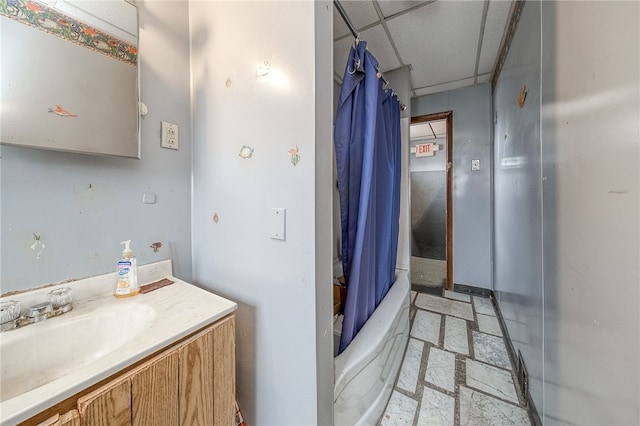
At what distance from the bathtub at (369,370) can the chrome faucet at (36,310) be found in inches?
39.5

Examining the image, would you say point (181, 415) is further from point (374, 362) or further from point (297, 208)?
point (374, 362)

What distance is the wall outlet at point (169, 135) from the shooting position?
1.03 meters

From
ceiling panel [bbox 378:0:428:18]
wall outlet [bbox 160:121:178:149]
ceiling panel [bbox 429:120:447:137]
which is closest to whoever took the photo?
wall outlet [bbox 160:121:178:149]

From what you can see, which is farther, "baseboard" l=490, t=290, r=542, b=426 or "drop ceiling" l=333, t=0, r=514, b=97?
"drop ceiling" l=333, t=0, r=514, b=97

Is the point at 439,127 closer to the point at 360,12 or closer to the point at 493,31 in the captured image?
the point at 493,31

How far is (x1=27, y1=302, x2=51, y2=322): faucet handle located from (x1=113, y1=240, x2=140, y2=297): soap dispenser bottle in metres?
0.17

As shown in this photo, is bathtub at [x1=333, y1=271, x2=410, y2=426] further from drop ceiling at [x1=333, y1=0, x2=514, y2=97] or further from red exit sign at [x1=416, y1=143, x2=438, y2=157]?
red exit sign at [x1=416, y1=143, x2=438, y2=157]

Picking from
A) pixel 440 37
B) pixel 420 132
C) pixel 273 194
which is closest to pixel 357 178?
pixel 273 194

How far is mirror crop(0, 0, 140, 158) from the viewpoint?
65cm

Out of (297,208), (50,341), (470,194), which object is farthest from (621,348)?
(470,194)

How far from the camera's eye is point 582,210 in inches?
27.2

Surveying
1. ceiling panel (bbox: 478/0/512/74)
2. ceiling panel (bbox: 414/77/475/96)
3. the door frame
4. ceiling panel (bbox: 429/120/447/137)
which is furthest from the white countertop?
ceiling panel (bbox: 429/120/447/137)

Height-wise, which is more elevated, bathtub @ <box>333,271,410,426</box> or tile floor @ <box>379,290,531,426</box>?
bathtub @ <box>333,271,410,426</box>

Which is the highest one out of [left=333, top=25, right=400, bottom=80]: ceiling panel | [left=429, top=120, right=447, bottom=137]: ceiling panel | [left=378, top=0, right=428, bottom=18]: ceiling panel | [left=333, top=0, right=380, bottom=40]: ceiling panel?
[left=429, top=120, right=447, bottom=137]: ceiling panel
